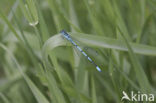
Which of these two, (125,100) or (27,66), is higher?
(27,66)

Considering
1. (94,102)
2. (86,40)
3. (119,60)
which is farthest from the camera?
(119,60)

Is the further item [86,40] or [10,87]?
[10,87]

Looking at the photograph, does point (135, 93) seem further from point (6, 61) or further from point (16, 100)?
point (6, 61)

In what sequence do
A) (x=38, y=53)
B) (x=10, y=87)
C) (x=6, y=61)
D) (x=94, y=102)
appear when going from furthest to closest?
(x=6, y=61)
(x=10, y=87)
(x=38, y=53)
(x=94, y=102)

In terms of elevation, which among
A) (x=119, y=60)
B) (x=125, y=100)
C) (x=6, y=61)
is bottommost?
(x=125, y=100)

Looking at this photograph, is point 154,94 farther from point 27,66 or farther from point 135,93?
point 27,66

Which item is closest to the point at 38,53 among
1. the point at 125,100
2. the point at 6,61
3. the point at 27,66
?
the point at 27,66
